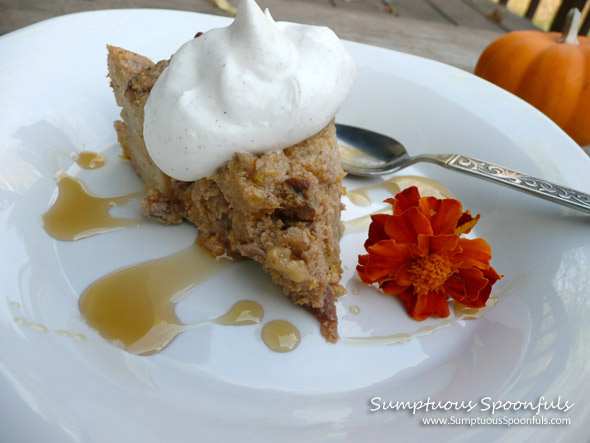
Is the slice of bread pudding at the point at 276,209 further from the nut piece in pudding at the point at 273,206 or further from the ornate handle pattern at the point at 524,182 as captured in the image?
the ornate handle pattern at the point at 524,182

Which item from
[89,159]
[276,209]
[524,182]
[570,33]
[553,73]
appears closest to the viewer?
[276,209]

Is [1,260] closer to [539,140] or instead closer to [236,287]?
[236,287]

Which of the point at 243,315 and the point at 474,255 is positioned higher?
the point at 474,255

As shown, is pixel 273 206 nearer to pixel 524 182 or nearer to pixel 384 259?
pixel 384 259

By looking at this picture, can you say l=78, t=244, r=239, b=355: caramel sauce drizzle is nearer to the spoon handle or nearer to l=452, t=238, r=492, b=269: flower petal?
l=452, t=238, r=492, b=269: flower petal

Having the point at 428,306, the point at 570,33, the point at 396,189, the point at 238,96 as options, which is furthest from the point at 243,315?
the point at 570,33

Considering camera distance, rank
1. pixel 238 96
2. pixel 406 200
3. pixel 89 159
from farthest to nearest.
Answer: pixel 89 159
pixel 406 200
pixel 238 96

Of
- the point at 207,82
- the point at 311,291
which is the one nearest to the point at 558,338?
the point at 311,291

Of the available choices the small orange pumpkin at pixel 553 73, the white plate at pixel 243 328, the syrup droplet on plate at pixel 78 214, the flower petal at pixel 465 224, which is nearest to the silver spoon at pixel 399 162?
the white plate at pixel 243 328
